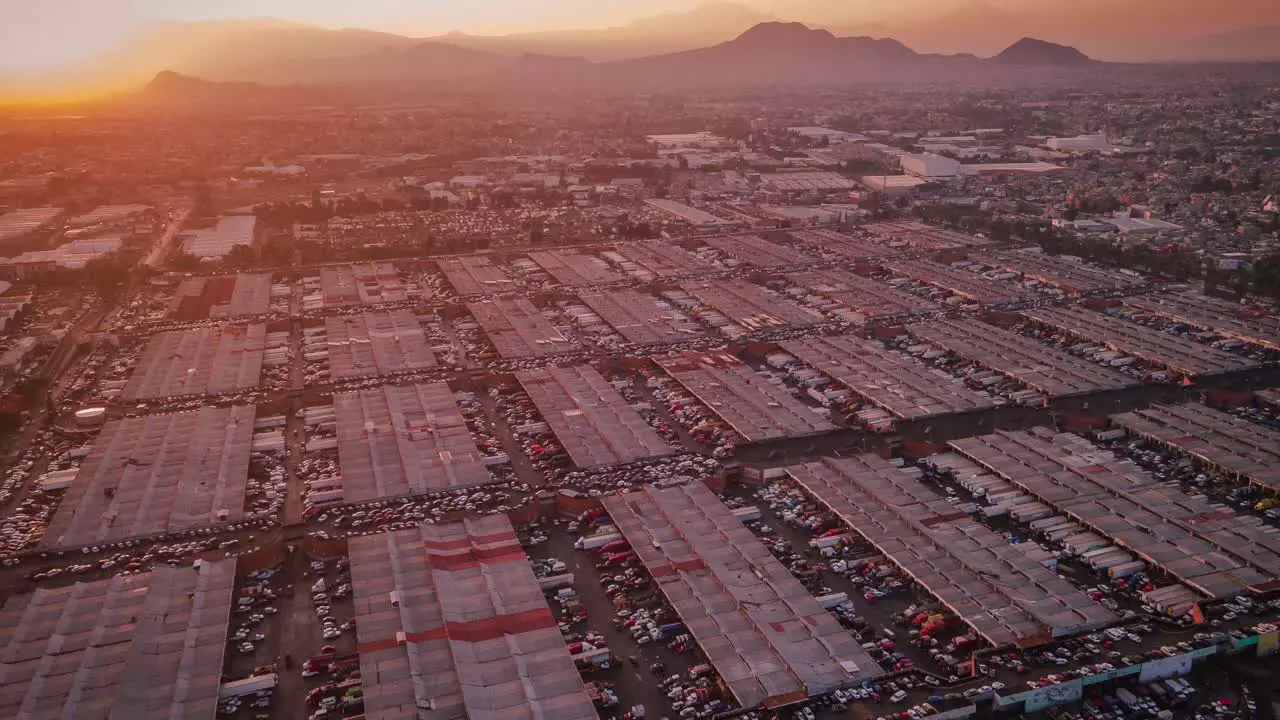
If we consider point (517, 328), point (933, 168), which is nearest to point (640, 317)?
point (517, 328)

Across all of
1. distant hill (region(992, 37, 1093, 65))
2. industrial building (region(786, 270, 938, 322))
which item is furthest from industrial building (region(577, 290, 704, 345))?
distant hill (region(992, 37, 1093, 65))

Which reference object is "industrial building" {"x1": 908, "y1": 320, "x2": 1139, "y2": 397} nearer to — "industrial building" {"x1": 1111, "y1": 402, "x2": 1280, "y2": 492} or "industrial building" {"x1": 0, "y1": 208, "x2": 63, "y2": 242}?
"industrial building" {"x1": 1111, "y1": 402, "x2": 1280, "y2": 492}

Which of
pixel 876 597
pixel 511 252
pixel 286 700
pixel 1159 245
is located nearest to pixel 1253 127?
pixel 1159 245

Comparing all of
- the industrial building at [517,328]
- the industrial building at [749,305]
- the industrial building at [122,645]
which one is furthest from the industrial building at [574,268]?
the industrial building at [122,645]

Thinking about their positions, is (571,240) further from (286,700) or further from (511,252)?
(286,700)

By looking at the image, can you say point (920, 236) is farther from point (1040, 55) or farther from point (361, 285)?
point (1040, 55)

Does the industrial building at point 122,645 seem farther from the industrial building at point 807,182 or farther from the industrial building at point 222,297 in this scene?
the industrial building at point 807,182
